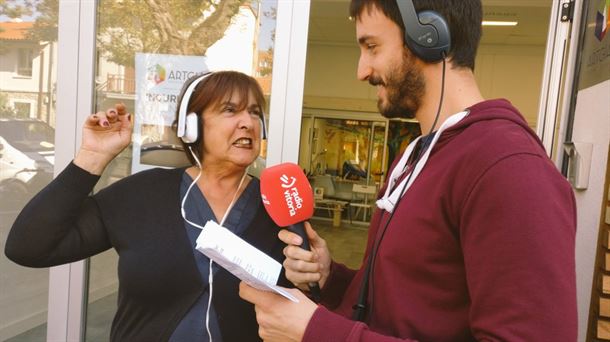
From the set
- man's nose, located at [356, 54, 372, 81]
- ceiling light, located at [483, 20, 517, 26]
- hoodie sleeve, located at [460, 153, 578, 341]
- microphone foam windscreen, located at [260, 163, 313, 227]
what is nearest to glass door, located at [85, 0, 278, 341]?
microphone foam windscreen, located at [260, 163, 313, 227]

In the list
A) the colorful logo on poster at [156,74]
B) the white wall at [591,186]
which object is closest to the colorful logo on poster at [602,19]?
the white wall at [591,186]

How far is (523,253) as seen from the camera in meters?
0.67

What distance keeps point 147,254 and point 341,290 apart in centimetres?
62

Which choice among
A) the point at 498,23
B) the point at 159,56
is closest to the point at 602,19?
the point at 159,56

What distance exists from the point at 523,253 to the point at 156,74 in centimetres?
205

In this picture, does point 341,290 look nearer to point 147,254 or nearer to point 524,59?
point 147,254

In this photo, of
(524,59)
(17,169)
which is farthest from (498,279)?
(524,59)

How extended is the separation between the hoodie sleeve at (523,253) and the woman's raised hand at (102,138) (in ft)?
3.83

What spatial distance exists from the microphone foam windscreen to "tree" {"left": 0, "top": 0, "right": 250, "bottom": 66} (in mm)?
1239

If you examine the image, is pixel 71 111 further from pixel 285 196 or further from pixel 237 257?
pixel 237 257

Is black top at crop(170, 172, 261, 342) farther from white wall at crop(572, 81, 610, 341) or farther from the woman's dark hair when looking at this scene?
white wall at crop(572, 81, 610, 341)

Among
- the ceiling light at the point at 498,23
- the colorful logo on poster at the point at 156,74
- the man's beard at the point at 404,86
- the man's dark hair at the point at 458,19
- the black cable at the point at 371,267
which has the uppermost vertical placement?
the ceiling light at the point at 498,23

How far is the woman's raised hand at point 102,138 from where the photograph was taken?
1.39 metres

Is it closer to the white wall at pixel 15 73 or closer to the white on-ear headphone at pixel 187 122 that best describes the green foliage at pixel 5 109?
the white wall at pixel 15 73
